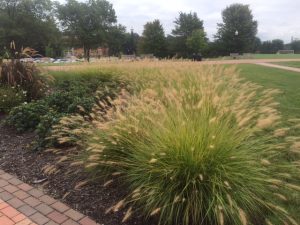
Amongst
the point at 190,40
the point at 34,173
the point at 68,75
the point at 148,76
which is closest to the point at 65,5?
the point at 190,40

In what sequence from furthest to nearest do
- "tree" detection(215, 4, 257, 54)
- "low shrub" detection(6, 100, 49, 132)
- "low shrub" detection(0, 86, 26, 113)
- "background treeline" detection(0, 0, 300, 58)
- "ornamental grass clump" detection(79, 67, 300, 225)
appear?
1. "tree" detection(215, 4, 257, 54)
2. "background treeline" detection(0, 0, 300, 58)
3. "low shrub" detection(0, 86, 26, 113)
4. "low shrub" detection(6, 100, 49, 132)
5. "ornamental grass clump" detection(79, 67, 300, 225)

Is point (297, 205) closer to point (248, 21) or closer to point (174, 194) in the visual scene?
point (174, 194)

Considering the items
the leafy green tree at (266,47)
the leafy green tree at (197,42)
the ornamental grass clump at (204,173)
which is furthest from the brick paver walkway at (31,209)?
the leafy green tree at (266,47)

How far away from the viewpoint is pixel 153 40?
44094 mm

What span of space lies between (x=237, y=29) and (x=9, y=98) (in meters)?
41.9

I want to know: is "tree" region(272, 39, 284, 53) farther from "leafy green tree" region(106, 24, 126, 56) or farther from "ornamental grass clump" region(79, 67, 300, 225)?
"ornamental grass clump" region(79, 67, 300, 225)

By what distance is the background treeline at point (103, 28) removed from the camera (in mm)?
41625

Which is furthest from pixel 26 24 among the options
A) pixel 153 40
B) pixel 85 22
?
pixel 153 40

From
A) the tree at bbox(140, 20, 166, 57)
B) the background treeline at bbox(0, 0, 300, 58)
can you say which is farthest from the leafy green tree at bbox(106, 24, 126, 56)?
the tree at bbox(140, 20, 166, 57)

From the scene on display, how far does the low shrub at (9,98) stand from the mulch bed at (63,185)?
1.99 meters

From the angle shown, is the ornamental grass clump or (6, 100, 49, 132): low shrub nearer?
the ornamental grass clump

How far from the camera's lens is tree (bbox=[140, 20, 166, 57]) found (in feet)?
144

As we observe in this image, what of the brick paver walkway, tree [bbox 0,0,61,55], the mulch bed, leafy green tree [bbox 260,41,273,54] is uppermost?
tree [bbox 0,0,61,55]

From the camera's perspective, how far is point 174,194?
8.87 ft
